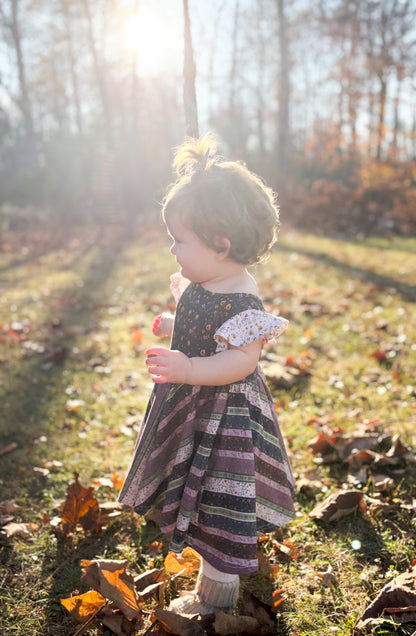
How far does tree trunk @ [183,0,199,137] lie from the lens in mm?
2406

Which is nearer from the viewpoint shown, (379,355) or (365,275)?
(379,355)

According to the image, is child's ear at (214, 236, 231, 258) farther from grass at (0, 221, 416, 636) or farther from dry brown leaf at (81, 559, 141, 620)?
grass at (0, 221, 416, 636)

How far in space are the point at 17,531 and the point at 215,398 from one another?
1271 millimetres

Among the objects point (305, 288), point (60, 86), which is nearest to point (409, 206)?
point (305, 288)

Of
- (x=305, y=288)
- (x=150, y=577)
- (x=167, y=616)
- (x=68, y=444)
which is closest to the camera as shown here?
(x=167, y=616)

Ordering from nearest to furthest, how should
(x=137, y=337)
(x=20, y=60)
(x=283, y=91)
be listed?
(x=137, y=337)
(x=283, y=91)
(x=20, y=60)

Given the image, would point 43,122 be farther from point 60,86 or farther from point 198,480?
point 198,480

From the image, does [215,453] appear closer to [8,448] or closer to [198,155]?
[198,155]

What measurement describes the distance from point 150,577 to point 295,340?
3.28 meters

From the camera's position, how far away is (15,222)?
1458 centimetres

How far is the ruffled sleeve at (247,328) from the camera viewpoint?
162cm

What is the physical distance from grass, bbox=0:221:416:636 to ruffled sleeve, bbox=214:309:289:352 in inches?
41.9

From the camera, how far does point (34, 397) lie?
3779 millimetres

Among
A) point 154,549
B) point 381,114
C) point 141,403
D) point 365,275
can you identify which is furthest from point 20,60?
point 154,549
